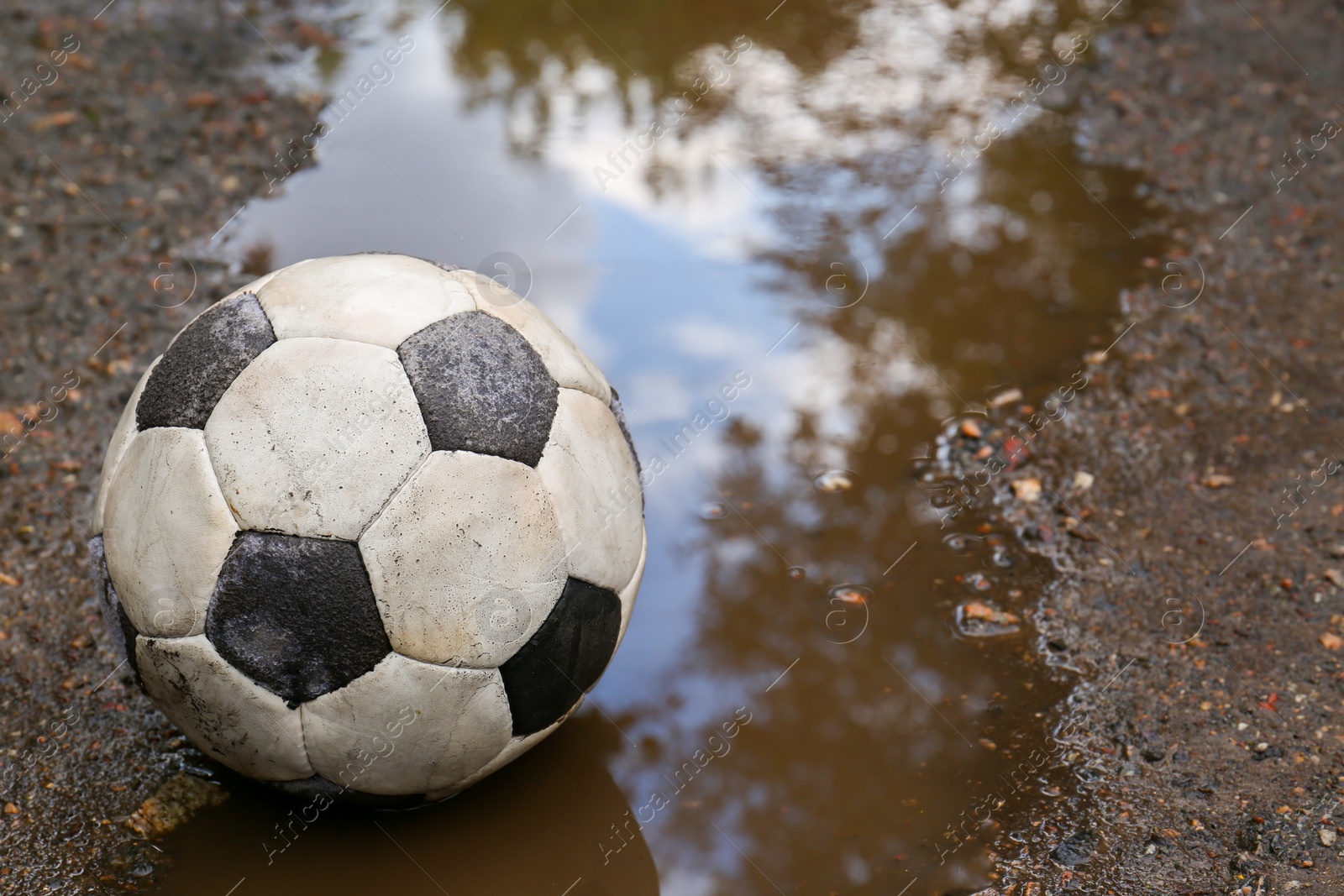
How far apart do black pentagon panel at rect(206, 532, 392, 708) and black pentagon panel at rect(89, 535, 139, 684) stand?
34 centimetres

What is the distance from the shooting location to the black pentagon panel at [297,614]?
2.59 metres

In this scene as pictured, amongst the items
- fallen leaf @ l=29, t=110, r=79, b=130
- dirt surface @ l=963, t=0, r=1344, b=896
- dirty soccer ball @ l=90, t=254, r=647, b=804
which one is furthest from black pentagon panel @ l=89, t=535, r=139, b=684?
fallen leaf @ l=29, t=110, r=79, b=130

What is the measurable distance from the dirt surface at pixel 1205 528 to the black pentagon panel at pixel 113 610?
7.74ft

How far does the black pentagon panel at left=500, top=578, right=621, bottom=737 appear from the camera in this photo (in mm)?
2785

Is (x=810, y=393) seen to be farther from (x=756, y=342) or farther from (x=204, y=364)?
(x=204, y=364)

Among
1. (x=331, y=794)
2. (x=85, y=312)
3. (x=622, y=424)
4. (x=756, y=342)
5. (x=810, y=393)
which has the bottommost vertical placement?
(x=810, y=393)

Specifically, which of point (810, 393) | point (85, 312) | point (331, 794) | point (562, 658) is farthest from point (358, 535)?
point (85, 312)

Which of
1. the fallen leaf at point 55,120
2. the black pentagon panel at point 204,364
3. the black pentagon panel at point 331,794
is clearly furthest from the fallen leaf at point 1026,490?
the fallen leaf at point 55,120

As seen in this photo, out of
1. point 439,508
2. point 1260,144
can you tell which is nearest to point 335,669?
point 439,508

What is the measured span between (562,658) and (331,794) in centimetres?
69

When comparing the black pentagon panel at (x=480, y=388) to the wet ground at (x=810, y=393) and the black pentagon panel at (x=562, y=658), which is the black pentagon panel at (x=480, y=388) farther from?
the wet ground at (x=810, y=393)

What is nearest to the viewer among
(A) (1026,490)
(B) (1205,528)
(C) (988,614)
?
(C) (988,614)

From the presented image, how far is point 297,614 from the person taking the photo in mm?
2600

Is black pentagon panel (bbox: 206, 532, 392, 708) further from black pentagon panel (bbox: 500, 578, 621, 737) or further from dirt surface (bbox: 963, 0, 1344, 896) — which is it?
dirt surface (bbox: 963, 0, 1344, 896)
